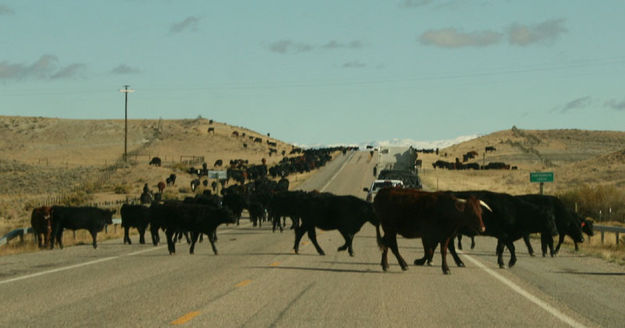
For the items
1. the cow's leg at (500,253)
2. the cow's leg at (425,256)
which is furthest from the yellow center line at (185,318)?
the cow's leg at (500,253)

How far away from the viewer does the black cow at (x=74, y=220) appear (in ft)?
82.0

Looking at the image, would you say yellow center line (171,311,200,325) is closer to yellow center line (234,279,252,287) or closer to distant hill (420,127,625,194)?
yellow center line (234,279,252,287)

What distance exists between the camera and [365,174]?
102688 mm

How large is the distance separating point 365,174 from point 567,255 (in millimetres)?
79340

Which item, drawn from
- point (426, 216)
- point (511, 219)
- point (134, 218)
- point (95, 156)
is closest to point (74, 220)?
point (134, 218)

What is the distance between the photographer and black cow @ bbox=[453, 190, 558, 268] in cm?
1925

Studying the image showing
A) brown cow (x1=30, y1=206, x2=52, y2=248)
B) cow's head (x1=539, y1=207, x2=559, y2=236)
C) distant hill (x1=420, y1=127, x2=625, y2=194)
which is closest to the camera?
cow's head (x1=539, y1=207, x2=559, y2=236)

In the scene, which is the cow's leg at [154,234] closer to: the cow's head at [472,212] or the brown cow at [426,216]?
the brown cow at [426,216]

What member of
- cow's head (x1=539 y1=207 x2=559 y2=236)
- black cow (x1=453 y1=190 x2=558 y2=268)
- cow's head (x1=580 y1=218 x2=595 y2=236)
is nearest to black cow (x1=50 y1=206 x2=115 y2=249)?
black cow (x1=453 y1=190 x2=558 y2=268)

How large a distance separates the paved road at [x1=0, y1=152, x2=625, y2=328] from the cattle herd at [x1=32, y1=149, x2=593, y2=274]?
0.58m

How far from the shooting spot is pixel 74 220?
995 inches

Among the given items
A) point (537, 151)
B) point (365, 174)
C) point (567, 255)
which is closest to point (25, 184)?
point (365, 174)

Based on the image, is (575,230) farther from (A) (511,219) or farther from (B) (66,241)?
(B) (66,241)

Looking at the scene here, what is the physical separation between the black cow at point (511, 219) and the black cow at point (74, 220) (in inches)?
453
